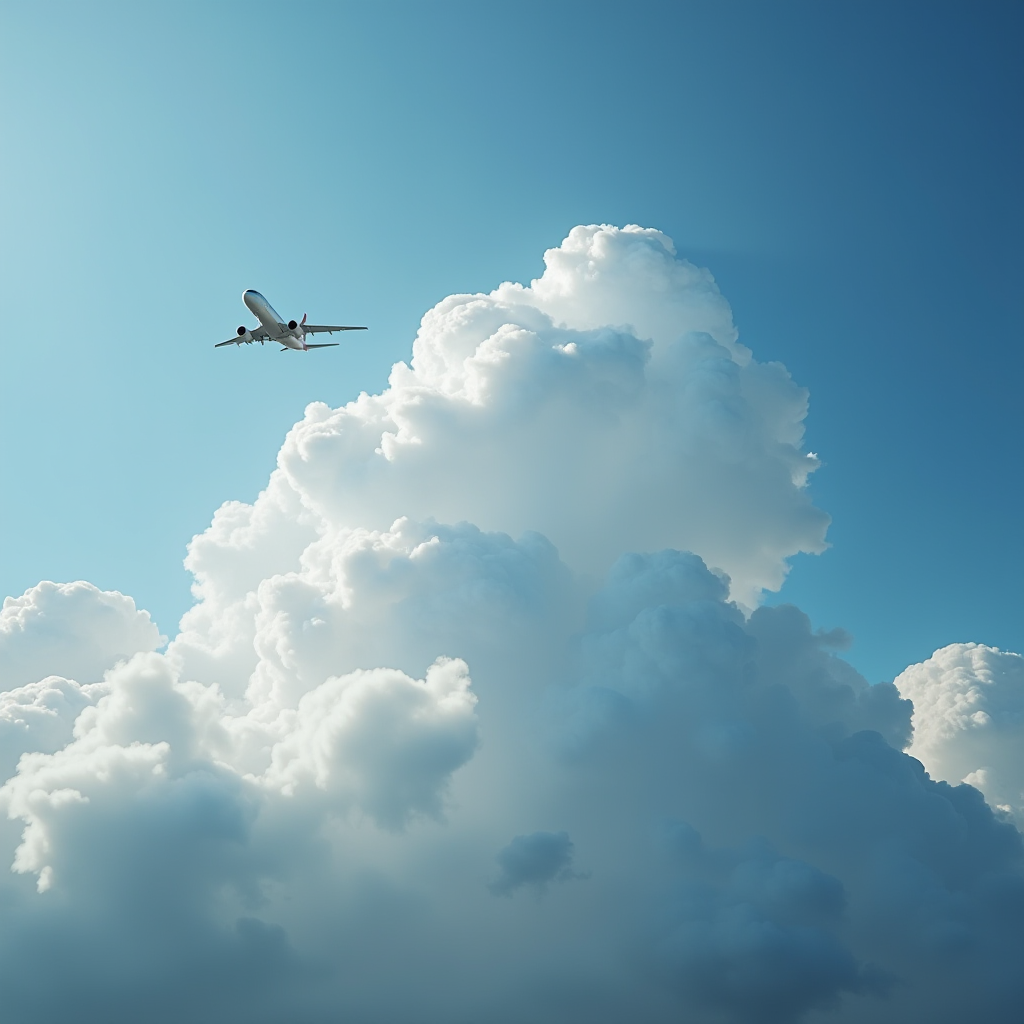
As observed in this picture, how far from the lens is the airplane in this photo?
17250cm

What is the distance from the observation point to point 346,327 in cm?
18825

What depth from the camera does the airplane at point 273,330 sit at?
6791 inches

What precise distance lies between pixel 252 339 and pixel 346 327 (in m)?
16.4

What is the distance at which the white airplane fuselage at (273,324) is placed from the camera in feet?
Result: 564

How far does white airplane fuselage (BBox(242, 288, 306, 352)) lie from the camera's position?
564 feet

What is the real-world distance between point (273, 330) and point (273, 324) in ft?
7.05

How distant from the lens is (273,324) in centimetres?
17725

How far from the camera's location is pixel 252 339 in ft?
597

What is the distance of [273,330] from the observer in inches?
7057
